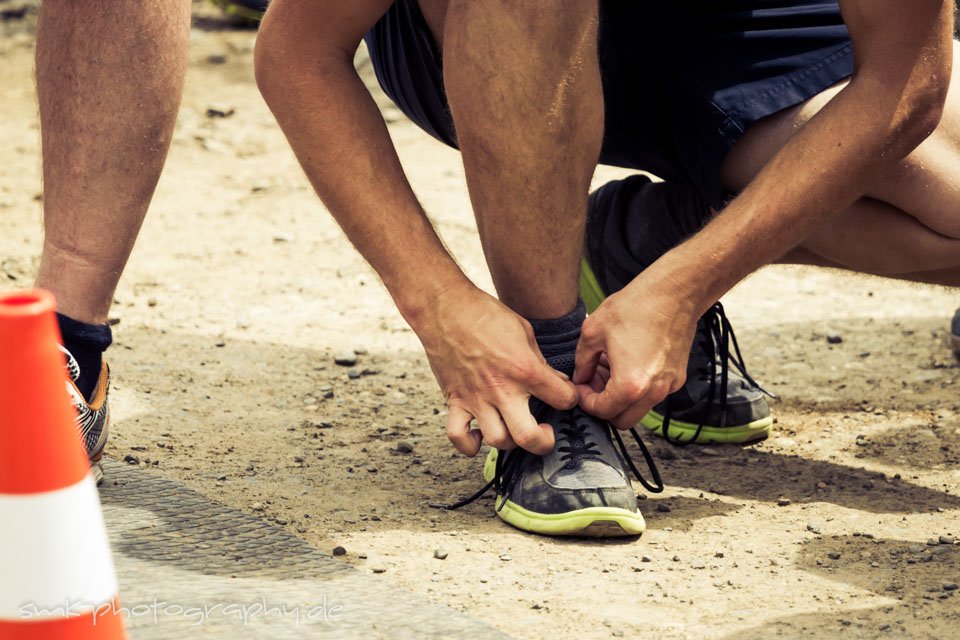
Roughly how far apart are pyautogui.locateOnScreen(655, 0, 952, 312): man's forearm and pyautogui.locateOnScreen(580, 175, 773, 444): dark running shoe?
1.55 feet

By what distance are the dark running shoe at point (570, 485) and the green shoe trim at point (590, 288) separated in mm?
604

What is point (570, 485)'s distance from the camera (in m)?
1.88

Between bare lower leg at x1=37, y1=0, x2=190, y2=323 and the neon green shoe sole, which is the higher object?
bare lower leg at x1=37, y1=0, x2=190, y2=323

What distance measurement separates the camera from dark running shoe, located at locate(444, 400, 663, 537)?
1856mm

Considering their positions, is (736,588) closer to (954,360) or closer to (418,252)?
(418,252)

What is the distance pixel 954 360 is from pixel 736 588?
1415 millimetres

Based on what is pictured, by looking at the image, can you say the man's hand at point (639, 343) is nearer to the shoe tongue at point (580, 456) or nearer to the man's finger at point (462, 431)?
the shoe tongue at point (580, 456)

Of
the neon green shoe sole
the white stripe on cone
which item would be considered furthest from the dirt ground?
the white stripe on cone

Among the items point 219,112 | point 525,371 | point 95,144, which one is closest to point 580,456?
point 525,371

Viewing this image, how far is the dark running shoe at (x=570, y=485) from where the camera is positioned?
186 cm

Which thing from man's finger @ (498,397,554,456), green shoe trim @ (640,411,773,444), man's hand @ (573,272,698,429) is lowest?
green shoe trim @ (640,411,773,444)

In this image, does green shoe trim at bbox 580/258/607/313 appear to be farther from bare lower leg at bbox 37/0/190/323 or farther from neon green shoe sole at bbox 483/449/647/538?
bare lower leg at bbox 37/0/190/323

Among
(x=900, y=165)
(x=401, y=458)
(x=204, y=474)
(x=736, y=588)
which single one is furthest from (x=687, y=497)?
(x=204, y=474)

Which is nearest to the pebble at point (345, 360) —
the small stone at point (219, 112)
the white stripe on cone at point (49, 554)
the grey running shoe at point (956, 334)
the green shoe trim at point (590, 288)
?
the green shoe trim at point (590, 288)
